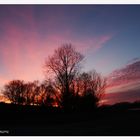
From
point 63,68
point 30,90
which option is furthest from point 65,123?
point 30,90

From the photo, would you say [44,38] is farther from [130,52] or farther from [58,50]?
[130,52]

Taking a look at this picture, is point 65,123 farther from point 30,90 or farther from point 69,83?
point 30,90

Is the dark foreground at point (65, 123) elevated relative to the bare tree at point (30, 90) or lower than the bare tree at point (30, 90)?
lower

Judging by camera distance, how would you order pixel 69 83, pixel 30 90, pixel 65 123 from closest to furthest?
pixel 65 123
pixel 69 83
pixel 30 90

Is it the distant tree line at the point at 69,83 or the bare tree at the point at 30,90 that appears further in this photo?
the bare tree at the point at 30,90

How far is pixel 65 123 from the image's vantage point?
40.7 ft

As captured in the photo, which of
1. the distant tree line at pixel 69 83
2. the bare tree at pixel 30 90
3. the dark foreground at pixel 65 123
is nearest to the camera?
the dark foreground at pixel 65 123

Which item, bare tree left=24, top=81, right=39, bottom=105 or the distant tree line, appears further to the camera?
bare tree left=24, top=81, right=39, bottom=105

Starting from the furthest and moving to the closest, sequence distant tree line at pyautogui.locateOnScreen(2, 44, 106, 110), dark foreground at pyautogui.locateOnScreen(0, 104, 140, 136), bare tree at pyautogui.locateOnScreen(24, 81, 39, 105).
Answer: bare tree at pyautogui.locateOnScreen(24, 81, 39, 105) → distant tree line at pyautogui.locateOnScreen(2, 44, 106, 110) → dark foreground at pyautogui.locateOnScreen(0, 104, 140, 136)

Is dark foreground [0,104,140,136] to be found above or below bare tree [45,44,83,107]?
below

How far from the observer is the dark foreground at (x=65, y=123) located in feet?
32.0

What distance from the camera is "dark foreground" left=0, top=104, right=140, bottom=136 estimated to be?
974 centimetres

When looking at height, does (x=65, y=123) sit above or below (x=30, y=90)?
below

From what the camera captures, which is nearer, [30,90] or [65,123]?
[65,123]
